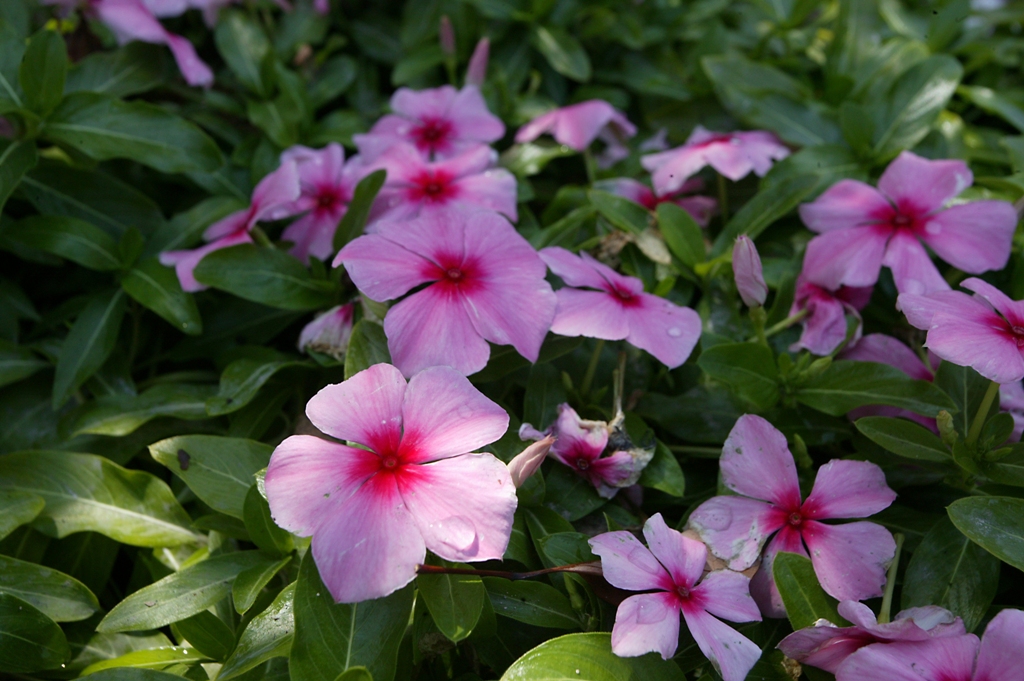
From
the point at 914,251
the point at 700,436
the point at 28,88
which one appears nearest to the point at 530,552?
the point at 700,436

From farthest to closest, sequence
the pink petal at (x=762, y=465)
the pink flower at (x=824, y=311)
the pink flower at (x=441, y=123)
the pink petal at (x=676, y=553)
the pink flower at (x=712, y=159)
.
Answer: the pink flower at (x=441, y=123), the pink flower at (x=712, y=159), the pink flower at (x=824, y=311), the pink petal at (x=762, y=465), the pink petal at (x=676, y=553)

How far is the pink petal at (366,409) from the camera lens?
0.89 metres

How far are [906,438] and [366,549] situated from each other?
753 millimetres

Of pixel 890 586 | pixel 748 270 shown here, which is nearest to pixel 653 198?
pixel 748 270

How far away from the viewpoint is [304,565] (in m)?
0.88

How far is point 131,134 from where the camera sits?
143 cm

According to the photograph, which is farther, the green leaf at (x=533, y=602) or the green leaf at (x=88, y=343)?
the green leaf at (x=88, y=343)

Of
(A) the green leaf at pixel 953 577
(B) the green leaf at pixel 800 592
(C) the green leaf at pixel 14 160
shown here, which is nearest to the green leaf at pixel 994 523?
(A) the green leaf at pixel 953 577

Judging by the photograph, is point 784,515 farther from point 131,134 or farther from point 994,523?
point 131,134

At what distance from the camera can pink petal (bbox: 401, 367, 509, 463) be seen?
35.4 inches

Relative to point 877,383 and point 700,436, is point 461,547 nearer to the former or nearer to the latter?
point 700,436

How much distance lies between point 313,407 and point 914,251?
3.32 feet

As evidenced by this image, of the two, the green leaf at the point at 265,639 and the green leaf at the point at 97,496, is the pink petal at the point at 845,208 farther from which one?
the green leaf at the point at 97,496

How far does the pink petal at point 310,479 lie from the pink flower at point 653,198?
89 cm
